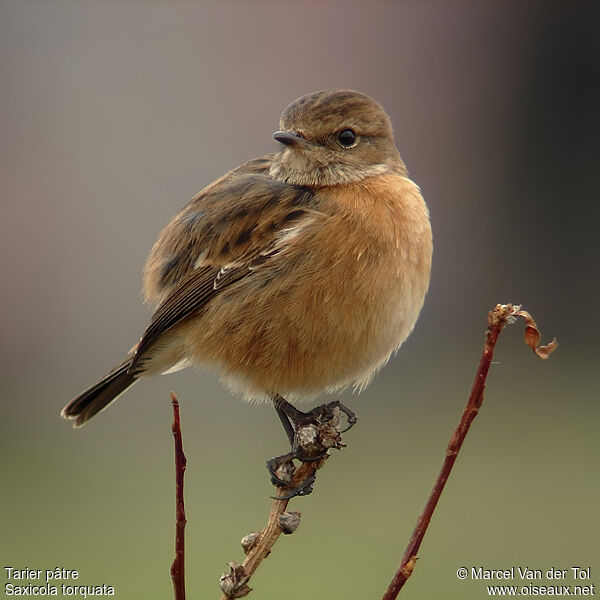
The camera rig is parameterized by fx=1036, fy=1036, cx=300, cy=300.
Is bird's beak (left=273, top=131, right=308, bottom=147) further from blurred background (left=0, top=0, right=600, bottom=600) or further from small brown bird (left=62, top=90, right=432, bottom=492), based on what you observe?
blurred background (left=0, top=0, right=600, bottom=600)

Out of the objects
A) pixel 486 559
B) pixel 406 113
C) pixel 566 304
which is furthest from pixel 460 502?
pixel 406 113

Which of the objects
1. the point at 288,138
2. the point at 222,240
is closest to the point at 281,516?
the point at 222,240

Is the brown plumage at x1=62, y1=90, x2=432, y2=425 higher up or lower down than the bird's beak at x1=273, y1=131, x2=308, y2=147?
lower down

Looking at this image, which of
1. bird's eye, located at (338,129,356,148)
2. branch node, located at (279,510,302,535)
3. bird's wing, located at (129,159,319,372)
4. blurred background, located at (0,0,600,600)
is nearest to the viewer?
branch node, located at (279,510,302,535)

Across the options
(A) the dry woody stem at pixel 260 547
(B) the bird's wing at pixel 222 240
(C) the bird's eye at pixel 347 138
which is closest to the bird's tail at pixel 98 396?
(B) the bird's wing at pixel 222 240

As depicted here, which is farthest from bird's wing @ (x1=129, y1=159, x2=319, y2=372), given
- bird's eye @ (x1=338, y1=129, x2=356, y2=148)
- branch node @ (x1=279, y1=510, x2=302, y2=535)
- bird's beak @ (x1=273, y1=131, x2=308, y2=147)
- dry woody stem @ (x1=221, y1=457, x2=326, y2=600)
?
branch node @ (x1=279, y1=510, x2=302, y2=535)

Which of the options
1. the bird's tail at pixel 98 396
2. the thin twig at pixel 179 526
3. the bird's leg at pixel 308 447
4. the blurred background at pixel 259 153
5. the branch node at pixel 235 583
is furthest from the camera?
the blurred background at pixel 259 153

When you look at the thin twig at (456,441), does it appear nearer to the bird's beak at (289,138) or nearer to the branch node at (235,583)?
the branch node at (235,583)

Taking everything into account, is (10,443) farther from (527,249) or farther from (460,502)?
(527,249)

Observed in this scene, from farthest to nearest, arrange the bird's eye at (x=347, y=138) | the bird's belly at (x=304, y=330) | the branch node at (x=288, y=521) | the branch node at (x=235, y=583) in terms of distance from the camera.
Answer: the bird's eye at (x=347, y=138), the bird's belly at (x=304, y=330), the branch node at (x=288, y=521), the branch node at (x=235, y=583)
